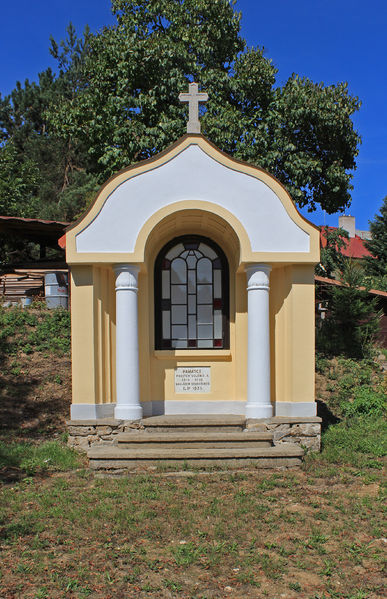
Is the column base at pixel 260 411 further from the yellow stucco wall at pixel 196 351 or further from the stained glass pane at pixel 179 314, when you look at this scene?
the stained glass pane at pixel 179 314

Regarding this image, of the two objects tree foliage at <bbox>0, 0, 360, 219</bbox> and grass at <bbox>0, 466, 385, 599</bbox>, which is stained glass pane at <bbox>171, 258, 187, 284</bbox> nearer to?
grass at <bbox>0, 466, 385, 599</bbox>

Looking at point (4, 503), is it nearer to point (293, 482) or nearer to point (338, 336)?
point (293, 482)

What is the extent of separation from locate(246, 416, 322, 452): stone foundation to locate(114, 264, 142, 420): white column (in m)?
1.78

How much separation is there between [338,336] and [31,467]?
32.2 feet

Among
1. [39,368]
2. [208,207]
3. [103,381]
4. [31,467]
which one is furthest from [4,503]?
[39,368]

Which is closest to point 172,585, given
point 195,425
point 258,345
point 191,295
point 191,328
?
point 195,425

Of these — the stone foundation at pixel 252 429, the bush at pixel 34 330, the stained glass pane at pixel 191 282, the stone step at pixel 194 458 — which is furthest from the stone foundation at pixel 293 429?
the bush at pixel 34 330

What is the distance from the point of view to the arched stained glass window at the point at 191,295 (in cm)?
911

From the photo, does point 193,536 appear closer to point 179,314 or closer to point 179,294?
point 179,314

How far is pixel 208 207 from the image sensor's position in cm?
811

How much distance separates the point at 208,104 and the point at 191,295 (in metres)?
9.51

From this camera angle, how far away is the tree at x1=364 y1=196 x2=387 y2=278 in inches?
1074

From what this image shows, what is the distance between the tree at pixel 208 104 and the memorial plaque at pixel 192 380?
9106 mm

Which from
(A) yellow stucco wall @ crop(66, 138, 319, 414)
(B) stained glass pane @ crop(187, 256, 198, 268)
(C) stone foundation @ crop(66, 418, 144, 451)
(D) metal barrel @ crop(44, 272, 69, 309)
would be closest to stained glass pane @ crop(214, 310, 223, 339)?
(A) yellow stucco wall @ crop(66, 138, 319, 414)
